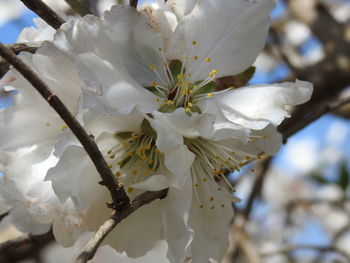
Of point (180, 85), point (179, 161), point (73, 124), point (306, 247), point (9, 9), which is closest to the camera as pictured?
point (73, 124)

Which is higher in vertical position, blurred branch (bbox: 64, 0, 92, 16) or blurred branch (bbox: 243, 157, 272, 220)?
blurred branch (bbox: 64, 0, 92, 16)

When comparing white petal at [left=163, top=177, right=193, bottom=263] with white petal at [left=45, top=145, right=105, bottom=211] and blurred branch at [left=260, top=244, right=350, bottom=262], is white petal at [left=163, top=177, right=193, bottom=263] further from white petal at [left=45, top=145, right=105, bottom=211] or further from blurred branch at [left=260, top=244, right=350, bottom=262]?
blurred branch at [left=260, top=244, right=350, bottom=262]

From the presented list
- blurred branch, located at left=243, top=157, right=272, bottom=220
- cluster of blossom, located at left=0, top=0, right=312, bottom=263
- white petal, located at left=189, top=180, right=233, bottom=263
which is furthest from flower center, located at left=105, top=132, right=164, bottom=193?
blurred branch, located at left=243, top=157, right=272, bottom=220

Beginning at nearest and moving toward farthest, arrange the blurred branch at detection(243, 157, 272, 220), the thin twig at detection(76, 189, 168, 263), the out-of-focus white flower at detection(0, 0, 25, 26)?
1. the thin twig at detection(76, 189, 168, 263)
2. the blurred branch at detection(243, 157, 272, 220)
3. the out-of-focus white flower at detection(0, 0, 25, 26)

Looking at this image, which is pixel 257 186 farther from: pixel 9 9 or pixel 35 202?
pixel 9 9

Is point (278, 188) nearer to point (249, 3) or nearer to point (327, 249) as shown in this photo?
point (327, 249)

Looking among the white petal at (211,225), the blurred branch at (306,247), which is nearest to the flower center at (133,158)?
the white petal at (211,225)

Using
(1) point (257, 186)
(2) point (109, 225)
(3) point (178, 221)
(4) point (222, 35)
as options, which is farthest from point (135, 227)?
(1) point (257, 186)

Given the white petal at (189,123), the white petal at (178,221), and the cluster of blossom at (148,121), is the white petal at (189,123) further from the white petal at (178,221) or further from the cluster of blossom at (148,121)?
the white petal at (178,221)
